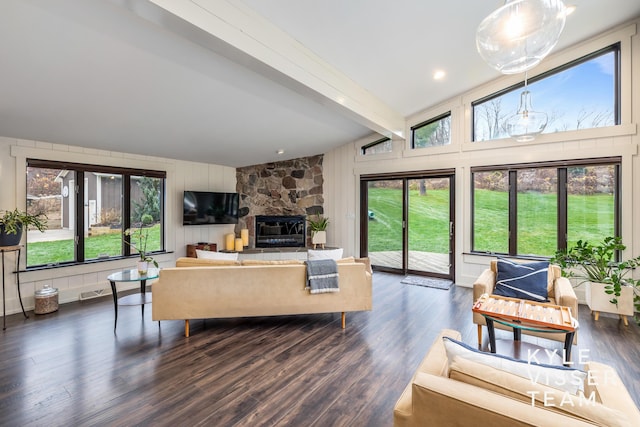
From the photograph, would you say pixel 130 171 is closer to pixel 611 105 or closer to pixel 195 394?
pixel 195 394

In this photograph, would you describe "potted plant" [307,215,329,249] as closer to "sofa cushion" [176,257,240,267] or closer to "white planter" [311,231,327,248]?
"white planter" [311,231,327,248]

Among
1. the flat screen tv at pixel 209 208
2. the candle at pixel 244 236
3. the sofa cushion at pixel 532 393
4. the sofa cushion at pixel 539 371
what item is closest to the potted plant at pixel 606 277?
the sofa cushion at pixel 539 371

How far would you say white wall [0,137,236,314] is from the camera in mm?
4090

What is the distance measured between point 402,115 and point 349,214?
2.30 metres

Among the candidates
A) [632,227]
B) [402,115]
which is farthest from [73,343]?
[632,227]

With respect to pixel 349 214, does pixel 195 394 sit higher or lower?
lower

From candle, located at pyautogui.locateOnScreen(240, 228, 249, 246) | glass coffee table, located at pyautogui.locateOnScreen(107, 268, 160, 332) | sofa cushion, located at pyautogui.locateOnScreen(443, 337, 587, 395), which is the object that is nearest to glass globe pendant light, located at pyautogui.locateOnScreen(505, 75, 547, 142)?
sofa cushion, located at pyautogui.locateOnScreen(443, 337, 587, 395)

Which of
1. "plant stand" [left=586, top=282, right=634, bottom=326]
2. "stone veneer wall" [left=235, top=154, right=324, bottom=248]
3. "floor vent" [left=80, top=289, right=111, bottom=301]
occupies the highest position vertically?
"stone veneer wall" [left=235, top=154, right=324, bottom=248]

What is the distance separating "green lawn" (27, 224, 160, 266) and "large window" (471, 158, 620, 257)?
6.16m

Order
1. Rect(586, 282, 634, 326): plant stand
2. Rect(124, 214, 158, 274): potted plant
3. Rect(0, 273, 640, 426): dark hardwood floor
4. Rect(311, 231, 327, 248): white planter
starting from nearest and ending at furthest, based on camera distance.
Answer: Rect(0, 273, 640, 426): dark hardwood floor < Rect(586, 282, 634, 326): plant stand < Rect(124, 214, 158, 274): potted plant < Rect(311, 231, 327, 248): white planter

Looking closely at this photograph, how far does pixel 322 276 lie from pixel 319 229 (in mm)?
3361

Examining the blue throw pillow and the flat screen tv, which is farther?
the flat screen tv

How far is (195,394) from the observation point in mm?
2303

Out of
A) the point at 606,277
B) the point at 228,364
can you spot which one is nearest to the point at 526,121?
the point at 606,277
